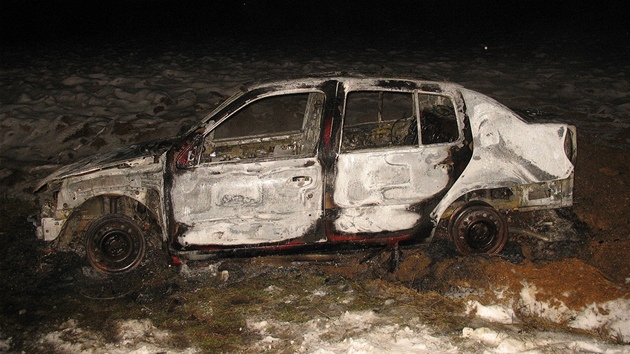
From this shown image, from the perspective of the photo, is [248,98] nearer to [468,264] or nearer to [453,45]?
[468,264]

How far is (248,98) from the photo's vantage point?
163 inches

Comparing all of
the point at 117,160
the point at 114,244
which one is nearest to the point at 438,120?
the point at 117,160

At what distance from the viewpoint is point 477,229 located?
449cm

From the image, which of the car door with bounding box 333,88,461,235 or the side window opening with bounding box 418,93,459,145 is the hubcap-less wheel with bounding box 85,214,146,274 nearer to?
the car door with bounding box 333,88,461,235

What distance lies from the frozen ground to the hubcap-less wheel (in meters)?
0.41

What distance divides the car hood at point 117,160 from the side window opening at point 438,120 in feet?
7.71

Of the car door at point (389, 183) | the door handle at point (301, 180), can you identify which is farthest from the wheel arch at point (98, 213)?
the car door at point (389, 183)

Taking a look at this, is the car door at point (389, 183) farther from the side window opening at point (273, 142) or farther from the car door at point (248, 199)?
the side window opening at point (273, 142)

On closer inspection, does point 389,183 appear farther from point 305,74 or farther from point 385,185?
point 305,74

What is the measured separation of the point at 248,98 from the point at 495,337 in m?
2.62

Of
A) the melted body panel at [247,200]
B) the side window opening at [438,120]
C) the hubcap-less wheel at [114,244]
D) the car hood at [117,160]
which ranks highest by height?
the side window opening at [438,120]

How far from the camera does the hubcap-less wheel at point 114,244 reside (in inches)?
173

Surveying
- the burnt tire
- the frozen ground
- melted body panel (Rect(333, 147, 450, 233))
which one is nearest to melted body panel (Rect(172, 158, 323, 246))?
melted body panel (Rect(333, 147, 450, 233))

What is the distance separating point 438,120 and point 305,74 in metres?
3.44
